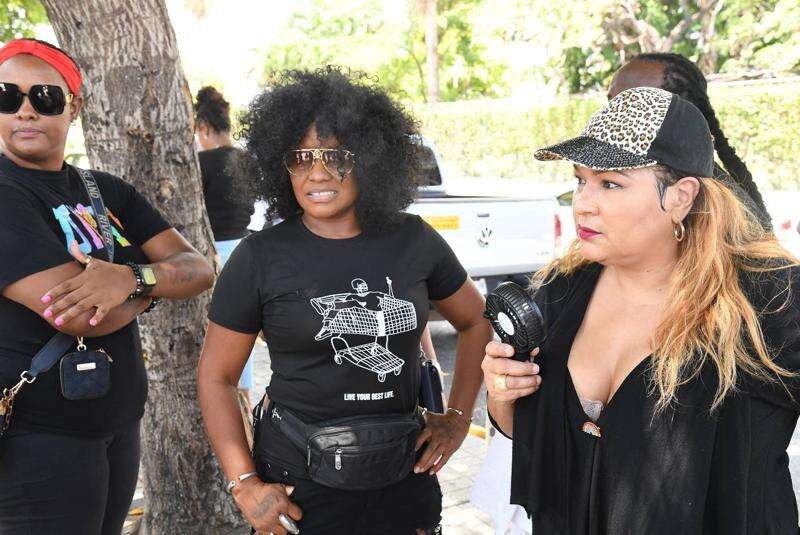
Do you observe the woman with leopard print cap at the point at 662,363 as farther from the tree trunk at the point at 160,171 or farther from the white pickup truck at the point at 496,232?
the white pickup truck at the point at 496,232

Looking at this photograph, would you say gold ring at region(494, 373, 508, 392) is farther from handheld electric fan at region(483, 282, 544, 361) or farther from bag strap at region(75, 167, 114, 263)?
bag strap at region(75, 167, 114, 263)

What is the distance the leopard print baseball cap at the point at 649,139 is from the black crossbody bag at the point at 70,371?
1504 millimetres

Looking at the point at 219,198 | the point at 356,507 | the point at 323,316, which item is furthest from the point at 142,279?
the point at 219,198

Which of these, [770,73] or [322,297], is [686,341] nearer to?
[322,297]

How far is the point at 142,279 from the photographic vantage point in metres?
2.59

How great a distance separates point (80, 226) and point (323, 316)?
33.4 inches

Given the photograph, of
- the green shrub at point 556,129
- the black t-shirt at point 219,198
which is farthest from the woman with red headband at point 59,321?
the green shrub at point 556,129

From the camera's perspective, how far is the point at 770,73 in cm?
2194

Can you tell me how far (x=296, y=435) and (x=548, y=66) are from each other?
26.6 meters

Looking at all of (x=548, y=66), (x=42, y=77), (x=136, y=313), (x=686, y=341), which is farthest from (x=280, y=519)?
(x=548, y=66)

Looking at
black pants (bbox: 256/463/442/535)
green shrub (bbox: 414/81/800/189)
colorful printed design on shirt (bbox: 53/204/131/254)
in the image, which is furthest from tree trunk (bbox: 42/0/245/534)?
green shrub (bbox: 414/81/800/189)

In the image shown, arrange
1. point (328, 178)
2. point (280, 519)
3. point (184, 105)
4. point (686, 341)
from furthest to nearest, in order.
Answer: point (184, 105)
point (328, 178)
point (280, 519)
point (686, 341)

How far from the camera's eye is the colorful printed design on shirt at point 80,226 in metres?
2.48

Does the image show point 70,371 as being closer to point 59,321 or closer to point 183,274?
point 59,321
